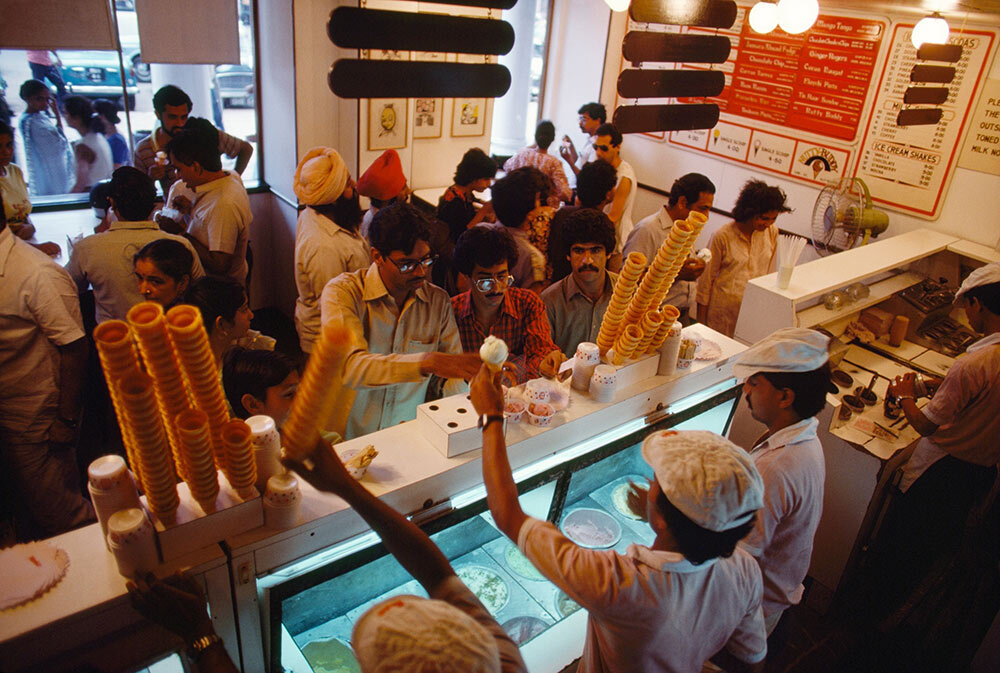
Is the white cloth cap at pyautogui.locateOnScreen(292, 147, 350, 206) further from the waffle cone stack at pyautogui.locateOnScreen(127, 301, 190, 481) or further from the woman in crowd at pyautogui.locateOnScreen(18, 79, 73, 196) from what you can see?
the woman in crowd at pyautogui.locateOnScreen(18, 79, 73, 196)

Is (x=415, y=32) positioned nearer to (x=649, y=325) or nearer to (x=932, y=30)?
(x=649, y=325)

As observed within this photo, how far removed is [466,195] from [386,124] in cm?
122

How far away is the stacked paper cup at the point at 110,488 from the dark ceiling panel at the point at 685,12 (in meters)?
2.24

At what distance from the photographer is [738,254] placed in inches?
181

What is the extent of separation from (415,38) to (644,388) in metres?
1.65

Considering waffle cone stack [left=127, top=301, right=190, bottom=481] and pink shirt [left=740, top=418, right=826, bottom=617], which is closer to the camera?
waffle cone stack [left=127, top=301, right=190, bottom=481]

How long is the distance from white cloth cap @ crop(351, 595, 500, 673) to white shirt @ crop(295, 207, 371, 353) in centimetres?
253

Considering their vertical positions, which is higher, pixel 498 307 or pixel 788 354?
pixel 788 354

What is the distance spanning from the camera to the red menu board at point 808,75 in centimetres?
567

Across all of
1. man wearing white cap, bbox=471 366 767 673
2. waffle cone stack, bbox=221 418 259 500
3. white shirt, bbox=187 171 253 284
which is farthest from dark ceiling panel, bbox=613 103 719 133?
white shirt, bbox=187 171 253 284

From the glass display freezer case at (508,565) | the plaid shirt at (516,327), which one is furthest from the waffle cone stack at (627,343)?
the plaid shirt at (516,327)

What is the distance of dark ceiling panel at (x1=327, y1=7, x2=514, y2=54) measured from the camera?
1510 millimetres

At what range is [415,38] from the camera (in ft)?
5.29

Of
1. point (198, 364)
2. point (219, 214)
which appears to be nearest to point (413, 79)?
point (198, 364)
